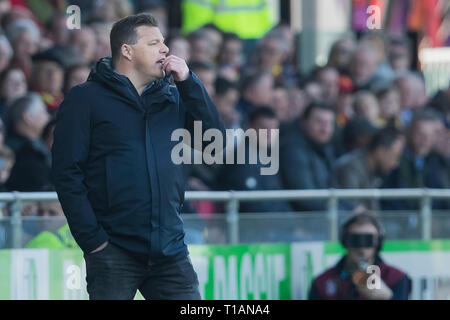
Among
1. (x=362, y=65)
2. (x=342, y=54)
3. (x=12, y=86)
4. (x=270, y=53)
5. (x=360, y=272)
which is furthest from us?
(x=342, y=54)

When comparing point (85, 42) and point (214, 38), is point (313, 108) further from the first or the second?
point (85, 42)

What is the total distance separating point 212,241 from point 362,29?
5.94 m

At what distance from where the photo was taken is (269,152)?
9180 millimetres

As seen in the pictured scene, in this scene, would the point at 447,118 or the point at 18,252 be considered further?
the point at 447,118

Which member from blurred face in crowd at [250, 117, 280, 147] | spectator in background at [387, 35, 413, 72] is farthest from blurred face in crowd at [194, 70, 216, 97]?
spectator in background at [387, 35, 413, 72]

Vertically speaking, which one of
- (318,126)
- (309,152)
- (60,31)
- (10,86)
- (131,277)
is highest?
(60,31)

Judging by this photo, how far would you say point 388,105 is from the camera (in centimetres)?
1154

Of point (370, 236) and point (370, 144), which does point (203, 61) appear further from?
point (370, 236)

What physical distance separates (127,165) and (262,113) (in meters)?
4.04

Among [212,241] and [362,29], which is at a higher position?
[362,29]

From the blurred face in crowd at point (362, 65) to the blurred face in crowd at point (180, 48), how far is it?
2.03 metres

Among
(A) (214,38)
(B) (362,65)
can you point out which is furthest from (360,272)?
(B) (362,65)

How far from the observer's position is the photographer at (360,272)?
854cm

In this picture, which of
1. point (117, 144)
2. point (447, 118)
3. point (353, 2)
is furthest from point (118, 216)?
point (353, 2)
